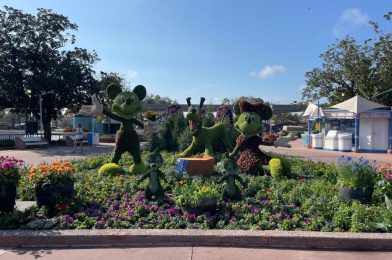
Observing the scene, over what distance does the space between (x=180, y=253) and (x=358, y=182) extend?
359 centimetres

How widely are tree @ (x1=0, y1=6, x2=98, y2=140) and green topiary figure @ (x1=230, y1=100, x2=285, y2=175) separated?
17.1 metres

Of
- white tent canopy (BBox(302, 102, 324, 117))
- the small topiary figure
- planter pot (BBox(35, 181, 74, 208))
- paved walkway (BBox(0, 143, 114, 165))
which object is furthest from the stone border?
white tent canopy (BBox(302, 102, 324, 117))

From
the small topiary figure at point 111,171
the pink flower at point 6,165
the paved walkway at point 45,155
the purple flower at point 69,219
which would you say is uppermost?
the pink flower at point 6,165

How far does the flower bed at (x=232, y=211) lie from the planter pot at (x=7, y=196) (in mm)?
264

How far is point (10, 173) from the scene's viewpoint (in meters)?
5.84

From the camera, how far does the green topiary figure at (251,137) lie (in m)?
9.03

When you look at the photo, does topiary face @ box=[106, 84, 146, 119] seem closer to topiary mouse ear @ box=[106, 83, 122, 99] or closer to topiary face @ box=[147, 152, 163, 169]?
topiary mouse ear @ box=[106, 83, 122, 99]

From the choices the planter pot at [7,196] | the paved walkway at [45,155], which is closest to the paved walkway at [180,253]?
the planter pot at [7,196]

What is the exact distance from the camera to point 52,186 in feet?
19.7

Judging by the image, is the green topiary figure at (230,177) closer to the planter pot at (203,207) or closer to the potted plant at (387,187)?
the planter pot at (203,207)

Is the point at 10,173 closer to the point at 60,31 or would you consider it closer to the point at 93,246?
the point at 93,246

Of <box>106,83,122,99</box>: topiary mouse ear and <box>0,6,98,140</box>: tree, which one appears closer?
<box>106,83,122,99</box>: topiary mouse ear

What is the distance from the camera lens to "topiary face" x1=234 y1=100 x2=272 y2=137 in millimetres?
9258

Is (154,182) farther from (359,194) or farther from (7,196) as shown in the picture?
(359,194)
